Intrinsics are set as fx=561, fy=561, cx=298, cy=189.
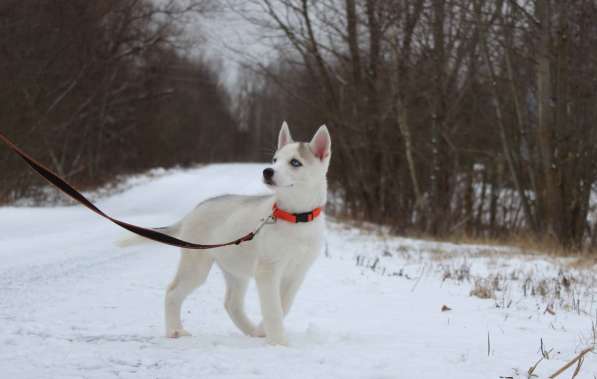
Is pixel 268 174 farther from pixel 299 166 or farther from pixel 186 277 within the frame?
pixel 186 277

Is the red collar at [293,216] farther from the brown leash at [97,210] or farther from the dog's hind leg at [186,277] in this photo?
the dog's hind leg at [186,277]

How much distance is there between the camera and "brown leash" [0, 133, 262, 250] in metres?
3.38

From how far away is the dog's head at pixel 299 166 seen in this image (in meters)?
4.06

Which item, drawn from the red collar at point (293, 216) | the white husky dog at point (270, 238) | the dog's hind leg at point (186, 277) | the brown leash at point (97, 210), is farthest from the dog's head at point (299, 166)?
the dog's hind leg at point (186, 277)

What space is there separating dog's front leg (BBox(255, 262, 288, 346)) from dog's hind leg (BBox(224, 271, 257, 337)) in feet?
1.86

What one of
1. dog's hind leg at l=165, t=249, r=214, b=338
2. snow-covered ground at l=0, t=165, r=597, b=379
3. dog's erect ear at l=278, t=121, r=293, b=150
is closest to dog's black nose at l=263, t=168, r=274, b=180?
dog's erect ear at l=278, t=121, r=293, b=150

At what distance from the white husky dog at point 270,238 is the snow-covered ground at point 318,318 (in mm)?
239

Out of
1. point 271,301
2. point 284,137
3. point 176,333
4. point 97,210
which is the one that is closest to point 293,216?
point 271,301

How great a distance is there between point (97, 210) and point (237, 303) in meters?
1.54

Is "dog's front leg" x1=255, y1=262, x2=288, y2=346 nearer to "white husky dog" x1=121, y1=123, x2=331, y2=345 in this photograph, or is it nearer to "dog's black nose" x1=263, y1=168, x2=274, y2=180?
"white husky dog" x1=121, y1=123, x2=331, y2=345

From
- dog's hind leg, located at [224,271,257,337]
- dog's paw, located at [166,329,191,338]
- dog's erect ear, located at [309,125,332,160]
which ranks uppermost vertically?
dog's erect ear, located at [309,125,332,160]

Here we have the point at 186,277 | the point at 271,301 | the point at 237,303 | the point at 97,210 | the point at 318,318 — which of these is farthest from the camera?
the point at 318,318

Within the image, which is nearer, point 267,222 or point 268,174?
point 268,174

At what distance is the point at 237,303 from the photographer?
4.68 metres
